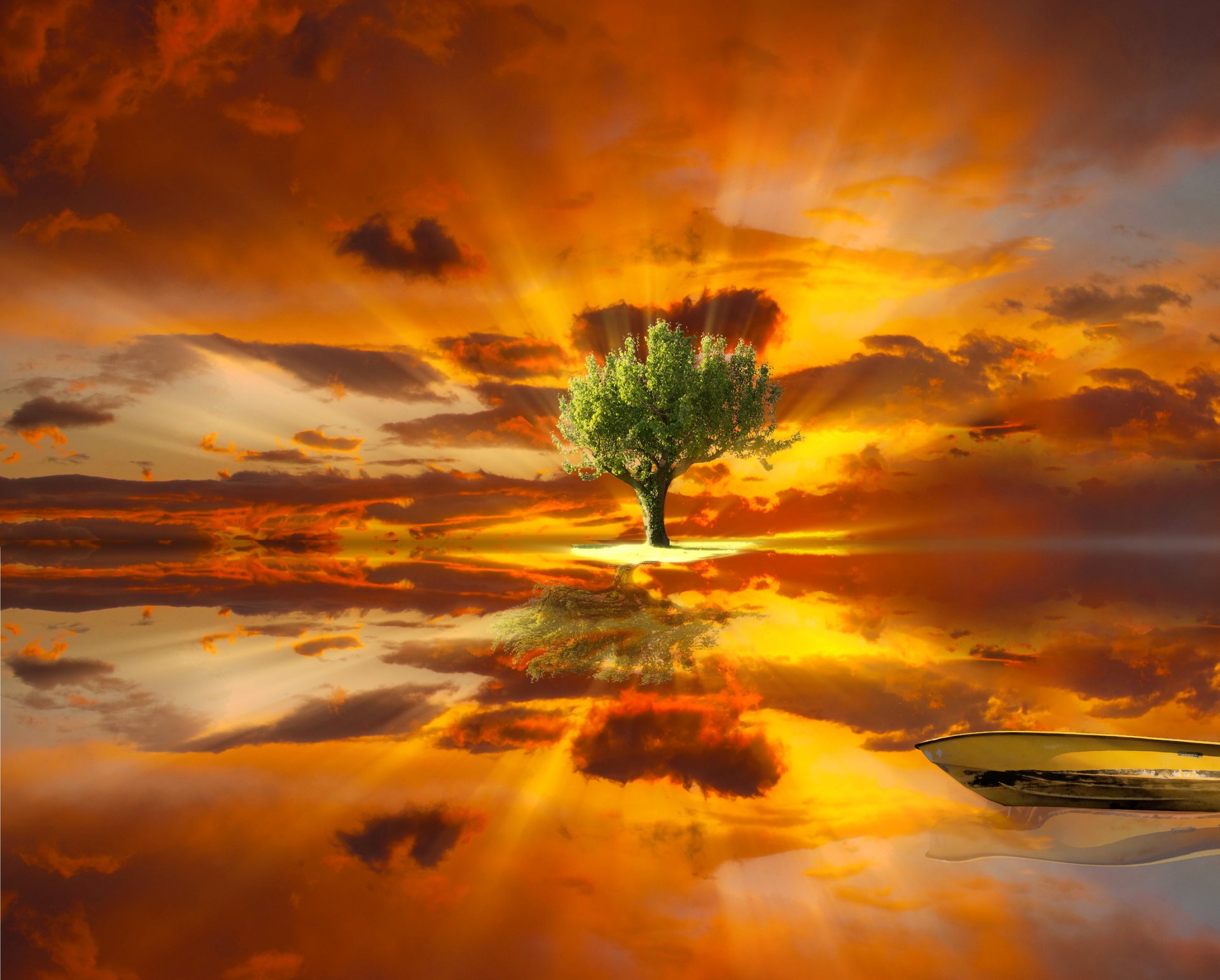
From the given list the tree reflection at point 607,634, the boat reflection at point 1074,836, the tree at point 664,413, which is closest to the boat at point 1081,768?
the boat reflection at point 1074,836

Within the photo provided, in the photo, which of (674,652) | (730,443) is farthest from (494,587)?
(730,443)

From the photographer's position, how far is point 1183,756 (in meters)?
7.93

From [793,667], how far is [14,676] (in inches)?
700

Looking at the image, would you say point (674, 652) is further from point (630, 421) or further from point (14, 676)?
point (630, 421)

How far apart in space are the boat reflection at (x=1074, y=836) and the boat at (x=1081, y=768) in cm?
19

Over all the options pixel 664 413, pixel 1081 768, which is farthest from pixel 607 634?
pixel 664 413

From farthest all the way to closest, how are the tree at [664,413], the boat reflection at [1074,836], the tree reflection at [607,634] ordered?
the tree at [664,413]
the tree reflection at [607,634]
the boat reflection at [1074,836]

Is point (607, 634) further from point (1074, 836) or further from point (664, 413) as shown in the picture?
point (664, 413)

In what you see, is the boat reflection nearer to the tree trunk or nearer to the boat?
the boat

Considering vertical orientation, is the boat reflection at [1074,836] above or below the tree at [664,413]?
below

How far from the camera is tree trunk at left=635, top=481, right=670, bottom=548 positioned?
37.3 m

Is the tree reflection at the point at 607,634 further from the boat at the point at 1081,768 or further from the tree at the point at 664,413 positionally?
the tree at the point at 664,413

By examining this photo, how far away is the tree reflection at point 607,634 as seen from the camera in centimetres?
1348

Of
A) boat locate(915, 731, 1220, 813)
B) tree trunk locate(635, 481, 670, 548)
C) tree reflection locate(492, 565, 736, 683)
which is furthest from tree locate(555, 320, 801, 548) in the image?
boat locate(915, 731, 1220, 813)
